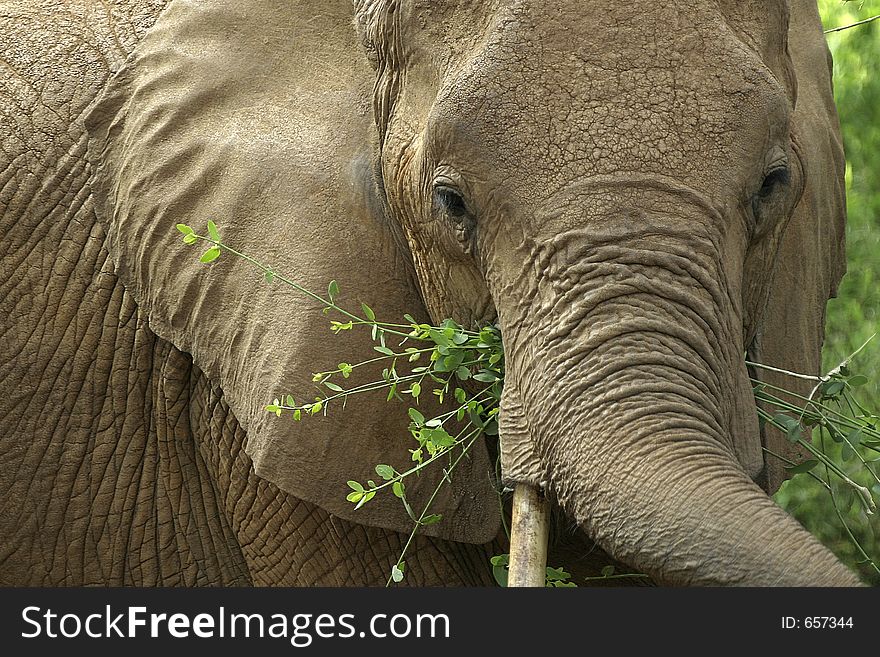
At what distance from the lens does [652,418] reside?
226cm

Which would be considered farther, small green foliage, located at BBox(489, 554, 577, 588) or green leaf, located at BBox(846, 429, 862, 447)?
green leaf, located at BBox(846, 429, 862, 447)

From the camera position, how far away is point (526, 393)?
2410 millimetres

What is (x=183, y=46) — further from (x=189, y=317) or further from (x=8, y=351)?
(x=8, y=351)

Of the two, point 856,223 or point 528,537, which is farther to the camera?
point 856,223

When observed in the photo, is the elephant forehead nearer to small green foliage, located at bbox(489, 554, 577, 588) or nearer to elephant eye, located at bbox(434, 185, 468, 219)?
elephant eye, located at bbox(434, 185, 468, 219)

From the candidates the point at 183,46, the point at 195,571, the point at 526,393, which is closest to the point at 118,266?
the point at 183,46

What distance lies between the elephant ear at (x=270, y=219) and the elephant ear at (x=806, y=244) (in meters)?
0.55

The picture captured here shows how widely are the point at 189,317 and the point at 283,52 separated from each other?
52 centimetres

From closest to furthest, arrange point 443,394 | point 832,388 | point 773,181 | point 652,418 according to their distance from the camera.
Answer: point 652,418
point 773,181
point 443,394
point 832,388

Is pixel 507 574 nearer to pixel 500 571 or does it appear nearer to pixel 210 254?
pixel 500 571

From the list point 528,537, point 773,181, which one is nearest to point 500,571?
point 528,537

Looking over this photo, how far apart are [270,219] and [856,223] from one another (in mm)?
4040

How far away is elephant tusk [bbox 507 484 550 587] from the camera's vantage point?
2.33m

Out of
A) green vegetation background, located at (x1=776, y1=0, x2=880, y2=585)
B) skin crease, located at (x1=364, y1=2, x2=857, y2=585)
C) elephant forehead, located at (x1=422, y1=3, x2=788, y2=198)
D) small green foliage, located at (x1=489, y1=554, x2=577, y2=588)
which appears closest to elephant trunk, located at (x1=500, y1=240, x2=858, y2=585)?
skin crease, located at (x1=364, y1=2, x2=857, y2=585)
